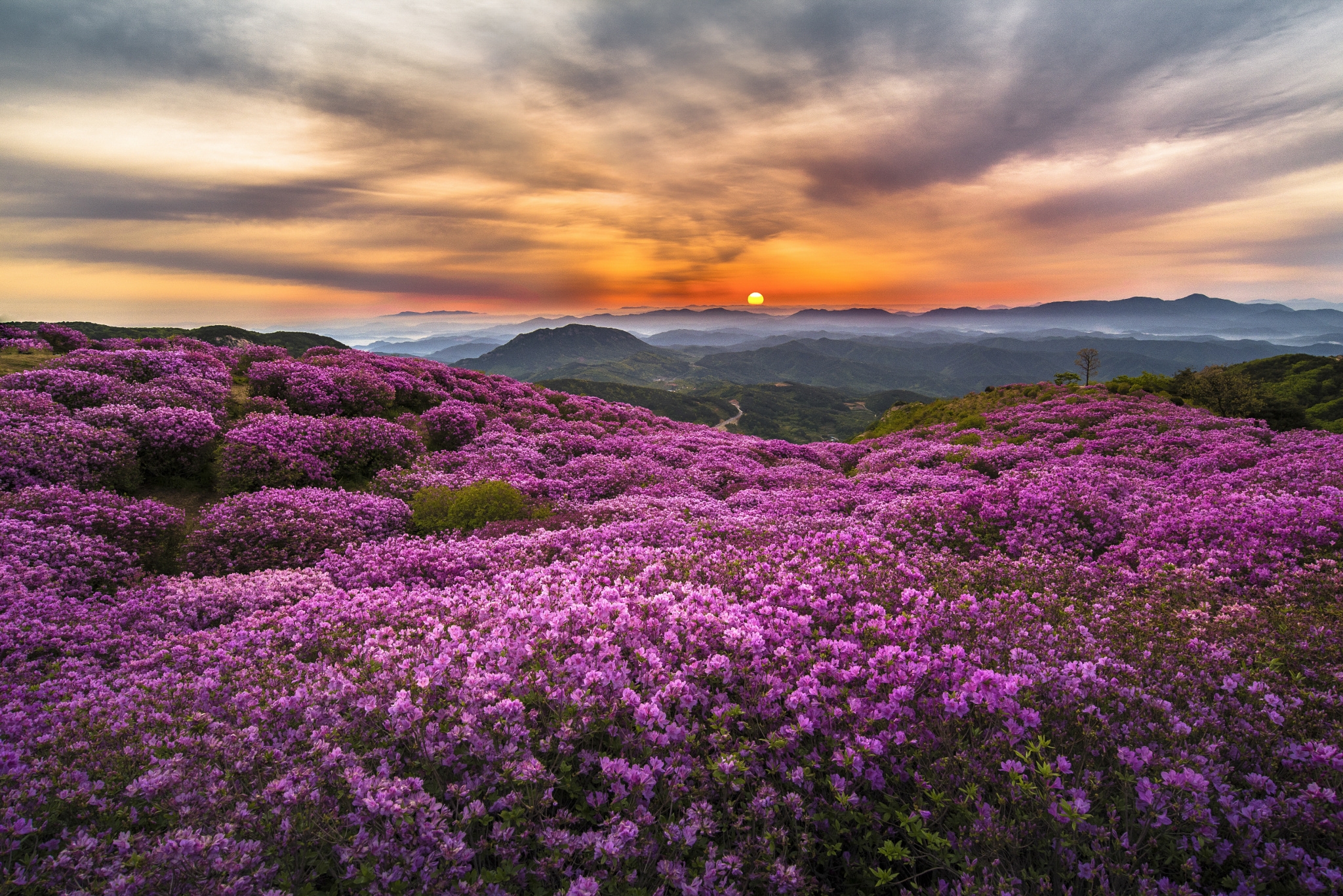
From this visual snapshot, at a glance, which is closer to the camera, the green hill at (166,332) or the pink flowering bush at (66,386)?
the pink flowering bush at (66,386)

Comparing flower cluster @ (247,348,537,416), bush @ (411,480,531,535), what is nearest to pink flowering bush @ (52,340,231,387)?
A: flower cluster @ (247,348,537,416)

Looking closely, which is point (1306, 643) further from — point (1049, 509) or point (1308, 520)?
point (1049, 509)

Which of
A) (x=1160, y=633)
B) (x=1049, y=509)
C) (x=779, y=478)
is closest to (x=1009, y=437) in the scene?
(x=779, y=478)

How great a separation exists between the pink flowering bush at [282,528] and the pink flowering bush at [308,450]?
39.6 inches

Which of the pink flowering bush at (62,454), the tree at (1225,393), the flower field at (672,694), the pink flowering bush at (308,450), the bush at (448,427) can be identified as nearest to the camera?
the flower field at (672,694)

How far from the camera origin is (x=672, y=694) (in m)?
4.30

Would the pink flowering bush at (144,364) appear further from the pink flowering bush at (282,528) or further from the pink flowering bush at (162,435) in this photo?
the pink flowering bush at (282,528)

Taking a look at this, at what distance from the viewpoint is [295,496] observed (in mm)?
11234

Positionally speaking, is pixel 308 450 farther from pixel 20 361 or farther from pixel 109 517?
pixel 20 361

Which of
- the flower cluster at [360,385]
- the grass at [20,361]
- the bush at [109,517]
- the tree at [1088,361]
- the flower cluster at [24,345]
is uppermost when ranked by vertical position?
the tree at [1088,361]

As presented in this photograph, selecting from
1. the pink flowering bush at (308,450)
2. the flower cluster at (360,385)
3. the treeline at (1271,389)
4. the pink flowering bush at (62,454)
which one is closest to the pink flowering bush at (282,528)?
the pink flowering bush at (308,450)

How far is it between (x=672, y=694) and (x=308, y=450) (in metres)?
14.0

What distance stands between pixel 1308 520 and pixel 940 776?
871 cm

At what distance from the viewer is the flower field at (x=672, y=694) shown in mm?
3225
